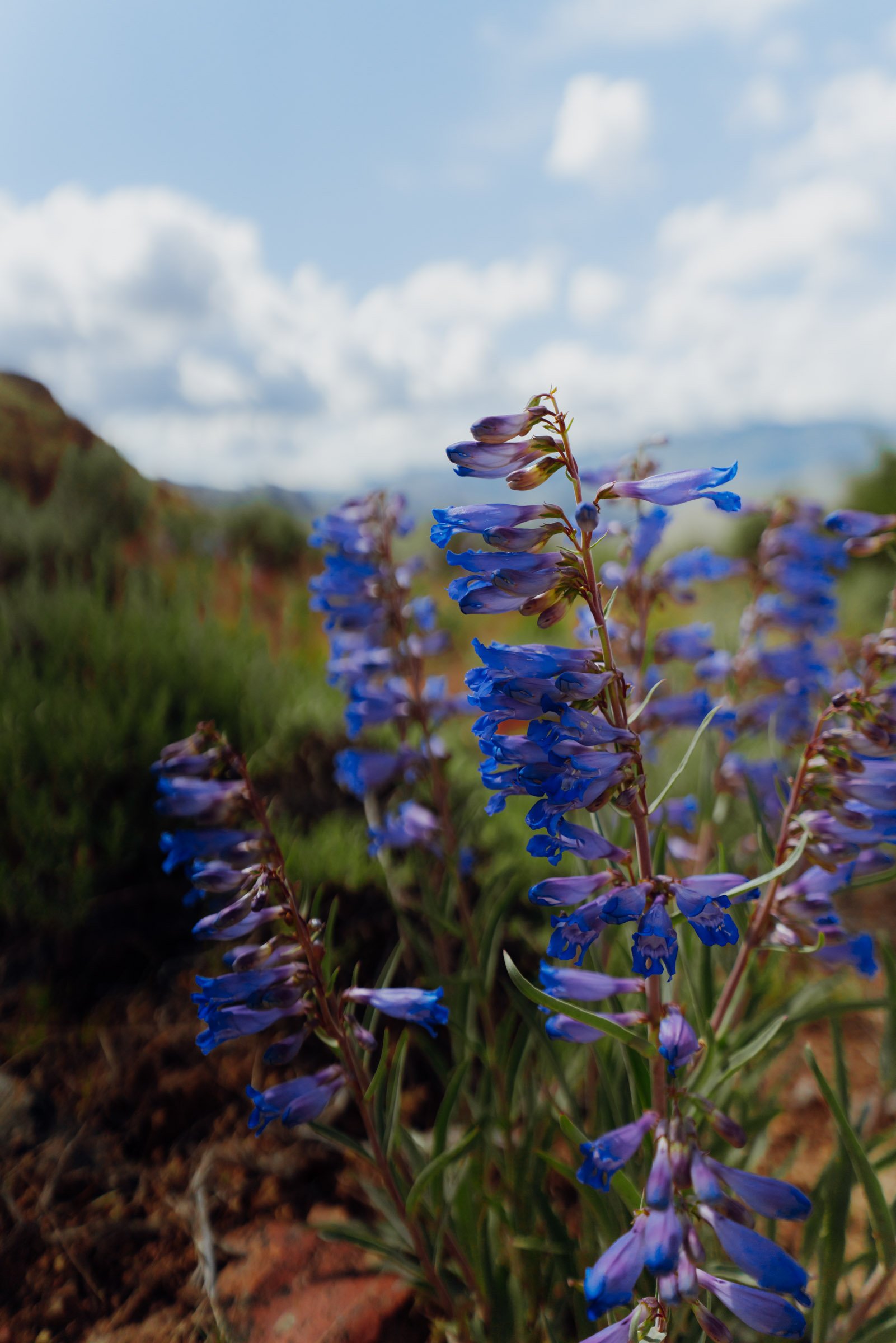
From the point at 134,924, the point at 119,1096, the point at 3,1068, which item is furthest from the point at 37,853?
the point at 119,1096

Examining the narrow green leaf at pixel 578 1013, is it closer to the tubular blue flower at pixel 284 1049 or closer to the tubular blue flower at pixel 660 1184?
the tubular blue flower at pixel 660 1184

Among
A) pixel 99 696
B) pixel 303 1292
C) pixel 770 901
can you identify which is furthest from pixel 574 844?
pixel 99 696

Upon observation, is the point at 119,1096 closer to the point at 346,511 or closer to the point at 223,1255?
the point at 223,1255

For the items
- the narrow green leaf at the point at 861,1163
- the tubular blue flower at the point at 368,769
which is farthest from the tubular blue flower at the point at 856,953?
the tubular blue flower at the point at 368,769

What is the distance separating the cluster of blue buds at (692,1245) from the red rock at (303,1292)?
3.31ft

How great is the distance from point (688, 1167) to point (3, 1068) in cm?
256

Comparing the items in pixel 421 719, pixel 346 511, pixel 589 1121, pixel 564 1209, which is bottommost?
pixel 564 1209

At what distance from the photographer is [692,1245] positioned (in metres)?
1.22

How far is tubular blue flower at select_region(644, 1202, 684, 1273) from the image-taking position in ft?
3.76

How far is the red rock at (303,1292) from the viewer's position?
1953 mm

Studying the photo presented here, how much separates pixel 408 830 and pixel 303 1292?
1.26m

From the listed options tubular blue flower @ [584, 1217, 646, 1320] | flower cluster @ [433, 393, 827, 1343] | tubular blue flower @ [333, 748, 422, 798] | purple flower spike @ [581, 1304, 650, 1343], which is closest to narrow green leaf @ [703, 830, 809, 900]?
flower cluster @ [433, 393, 827, 1343]

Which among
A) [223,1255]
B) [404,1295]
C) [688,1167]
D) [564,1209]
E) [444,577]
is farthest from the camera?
[444,577]

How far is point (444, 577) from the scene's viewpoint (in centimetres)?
1373
